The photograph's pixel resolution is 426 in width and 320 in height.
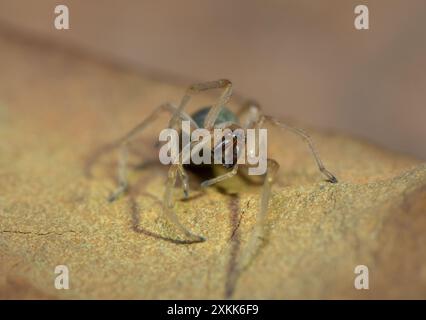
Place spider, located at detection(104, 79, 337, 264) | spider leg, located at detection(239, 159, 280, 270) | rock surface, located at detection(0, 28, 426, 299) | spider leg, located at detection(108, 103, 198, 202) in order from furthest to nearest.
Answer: spider leg, located at detection(108, 103, 198, 202) → spider, located at detection(104, 79, 337, 264) → spider leg, located at detection(239, 159, 280, 270) → rock surface, located at detection(0, 28, 426, 299)

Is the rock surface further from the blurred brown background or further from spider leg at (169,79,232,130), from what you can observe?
the blurred brown background

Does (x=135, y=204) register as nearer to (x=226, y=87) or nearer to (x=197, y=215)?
(x=197, y=215)

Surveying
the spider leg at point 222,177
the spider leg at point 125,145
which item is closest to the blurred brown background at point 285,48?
the spider leg at point 125,145

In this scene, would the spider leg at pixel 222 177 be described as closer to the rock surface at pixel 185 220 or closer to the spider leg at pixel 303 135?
the rock surface at pixel 185 220

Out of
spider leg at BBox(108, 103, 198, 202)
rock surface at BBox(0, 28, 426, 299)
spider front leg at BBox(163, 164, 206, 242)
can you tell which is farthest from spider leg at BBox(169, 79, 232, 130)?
spider front leg at BBox(163, 164, 206, 242)
